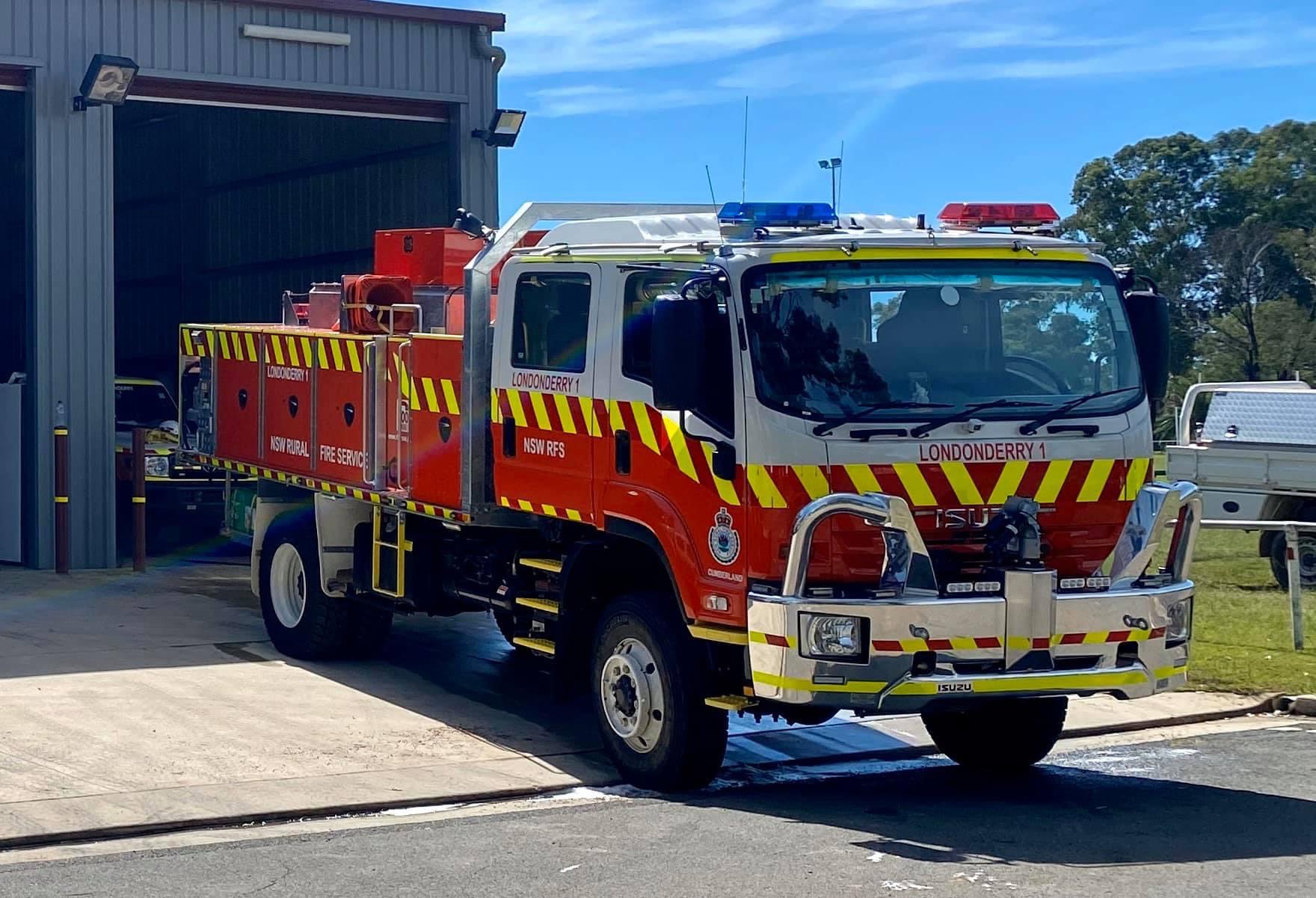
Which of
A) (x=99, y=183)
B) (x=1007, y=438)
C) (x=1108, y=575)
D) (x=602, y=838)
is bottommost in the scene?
(x=602, y=838)

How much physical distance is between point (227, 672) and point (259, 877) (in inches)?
182

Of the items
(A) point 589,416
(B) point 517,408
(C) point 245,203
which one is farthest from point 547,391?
(C) point 245,203

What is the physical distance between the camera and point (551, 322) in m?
9.20

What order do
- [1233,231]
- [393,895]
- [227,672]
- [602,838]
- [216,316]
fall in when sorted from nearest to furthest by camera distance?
[393,895] → [602,838] → [227,672] → [216,316] → [1233,231]

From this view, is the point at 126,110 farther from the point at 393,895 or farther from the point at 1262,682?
the point at 393,895

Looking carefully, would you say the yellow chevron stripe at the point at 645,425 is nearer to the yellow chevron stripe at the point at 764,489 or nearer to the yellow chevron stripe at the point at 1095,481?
the yellow chevron stripe at the point at 764,489

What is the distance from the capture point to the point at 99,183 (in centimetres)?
1628

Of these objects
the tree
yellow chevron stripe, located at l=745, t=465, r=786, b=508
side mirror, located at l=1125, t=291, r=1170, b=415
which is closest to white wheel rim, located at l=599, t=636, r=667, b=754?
yellow chevron stripe, located at l=745, t=465, r=786, b=508

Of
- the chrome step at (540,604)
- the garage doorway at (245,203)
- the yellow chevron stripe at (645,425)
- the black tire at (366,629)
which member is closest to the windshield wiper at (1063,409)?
the yellow chevron stripe at (645,425)

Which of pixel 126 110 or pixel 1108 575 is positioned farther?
pixel 126 110

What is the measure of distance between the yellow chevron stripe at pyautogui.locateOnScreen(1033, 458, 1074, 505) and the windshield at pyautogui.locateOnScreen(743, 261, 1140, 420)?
0.87 ft

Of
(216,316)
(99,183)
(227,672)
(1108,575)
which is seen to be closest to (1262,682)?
(1108,575)

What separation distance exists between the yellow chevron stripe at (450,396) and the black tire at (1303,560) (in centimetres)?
1049

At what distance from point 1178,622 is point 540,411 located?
3.36 m
